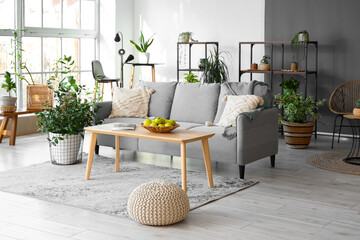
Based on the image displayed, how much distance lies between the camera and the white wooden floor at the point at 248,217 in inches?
135

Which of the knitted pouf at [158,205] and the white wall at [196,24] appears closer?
the knitted pouf at [158,205]

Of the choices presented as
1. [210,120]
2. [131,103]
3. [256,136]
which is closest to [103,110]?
[131,103]

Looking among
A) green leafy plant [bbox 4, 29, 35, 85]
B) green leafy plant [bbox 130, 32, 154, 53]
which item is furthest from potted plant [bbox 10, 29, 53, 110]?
Answer: green leafy plant [bbox 130, 32, 154, 53]

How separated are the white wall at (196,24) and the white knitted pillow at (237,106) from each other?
111 inches

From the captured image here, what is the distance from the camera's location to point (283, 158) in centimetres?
598

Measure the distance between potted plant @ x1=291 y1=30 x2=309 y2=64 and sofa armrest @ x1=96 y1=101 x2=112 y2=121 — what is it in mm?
2805

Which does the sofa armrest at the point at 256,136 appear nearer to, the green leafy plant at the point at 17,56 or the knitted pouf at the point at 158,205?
the knitted pouf at the point at 158,205

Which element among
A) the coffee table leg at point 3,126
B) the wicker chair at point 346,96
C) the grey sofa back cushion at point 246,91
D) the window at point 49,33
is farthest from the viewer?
the window at point 49,33

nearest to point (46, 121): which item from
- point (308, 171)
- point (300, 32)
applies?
A: point (308, 171)

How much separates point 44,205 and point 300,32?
4566mm

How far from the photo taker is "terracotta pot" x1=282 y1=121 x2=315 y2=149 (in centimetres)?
653

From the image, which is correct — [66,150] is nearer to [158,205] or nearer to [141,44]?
[158,205]

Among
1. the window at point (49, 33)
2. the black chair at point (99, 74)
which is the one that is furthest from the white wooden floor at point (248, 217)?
the window at point (49, 33)

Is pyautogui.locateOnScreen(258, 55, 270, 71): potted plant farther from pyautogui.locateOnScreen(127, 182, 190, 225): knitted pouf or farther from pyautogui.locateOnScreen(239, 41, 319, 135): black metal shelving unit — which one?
pyautogui.locateOnScreen(127, 182, 190, 225): knitted pouf
